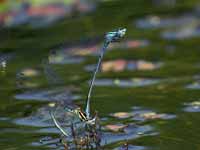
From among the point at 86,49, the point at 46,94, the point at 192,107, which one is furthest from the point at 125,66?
the point at 192,107

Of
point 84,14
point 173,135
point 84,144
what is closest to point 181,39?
point 84,14

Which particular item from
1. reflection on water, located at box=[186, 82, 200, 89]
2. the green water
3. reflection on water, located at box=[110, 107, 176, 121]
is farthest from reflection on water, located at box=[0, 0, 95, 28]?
reflection on water, located at box=[110, 107, 176, 121]

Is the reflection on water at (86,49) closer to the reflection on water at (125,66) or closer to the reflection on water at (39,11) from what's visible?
the reflection on water at (125,66)

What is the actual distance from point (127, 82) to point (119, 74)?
0.68 feet

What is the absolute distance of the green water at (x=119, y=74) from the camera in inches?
128

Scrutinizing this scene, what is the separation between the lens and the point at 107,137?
317 centimetres

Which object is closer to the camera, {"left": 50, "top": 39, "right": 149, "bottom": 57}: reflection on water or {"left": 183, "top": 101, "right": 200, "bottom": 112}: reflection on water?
{"left": 183, "top": 101, "right": 200, "bottom": 112}: reflection on water

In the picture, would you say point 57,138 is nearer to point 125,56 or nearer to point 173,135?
point 173,135

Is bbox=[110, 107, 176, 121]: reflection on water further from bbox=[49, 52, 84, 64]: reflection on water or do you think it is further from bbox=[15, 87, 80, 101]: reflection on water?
bbox=[49, 52, 84, 64]: reflection on water

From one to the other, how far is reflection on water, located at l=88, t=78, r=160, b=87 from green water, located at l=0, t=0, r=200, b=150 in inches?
3.2

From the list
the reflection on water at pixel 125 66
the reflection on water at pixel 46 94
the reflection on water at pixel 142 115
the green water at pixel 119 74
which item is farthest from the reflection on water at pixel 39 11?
the reflection on water at pixel 142 115

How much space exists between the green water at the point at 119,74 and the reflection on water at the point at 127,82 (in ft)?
0.27

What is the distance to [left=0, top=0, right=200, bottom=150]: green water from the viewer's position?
3.26 m

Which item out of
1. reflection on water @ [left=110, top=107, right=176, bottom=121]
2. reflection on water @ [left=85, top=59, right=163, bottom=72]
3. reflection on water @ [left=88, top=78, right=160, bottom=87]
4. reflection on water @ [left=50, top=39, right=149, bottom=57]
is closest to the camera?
reflection on water @ [left=110, top=107, right=176, bottom=121]
